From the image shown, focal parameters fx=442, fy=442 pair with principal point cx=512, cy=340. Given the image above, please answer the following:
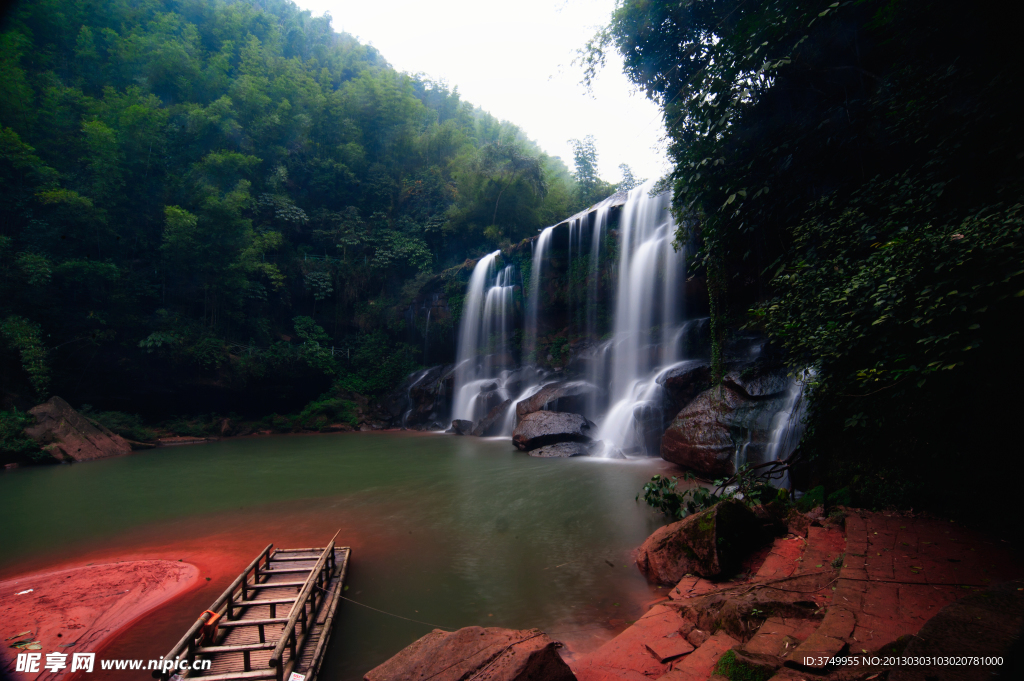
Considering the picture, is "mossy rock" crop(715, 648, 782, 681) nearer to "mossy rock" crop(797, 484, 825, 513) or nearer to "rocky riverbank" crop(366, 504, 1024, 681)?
"rocky riverbank" crop(366, 504, 1024, 681)

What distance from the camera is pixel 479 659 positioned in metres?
2.85

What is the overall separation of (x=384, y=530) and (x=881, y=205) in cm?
771

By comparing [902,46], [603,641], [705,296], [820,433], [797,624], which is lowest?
[603,641]

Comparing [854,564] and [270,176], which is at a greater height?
[270,176]

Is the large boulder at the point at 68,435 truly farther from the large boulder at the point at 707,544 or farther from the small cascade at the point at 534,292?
the large boulder at the point at 707,544

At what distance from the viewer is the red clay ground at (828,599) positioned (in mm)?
2365

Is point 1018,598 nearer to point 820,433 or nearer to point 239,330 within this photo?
point 820,433

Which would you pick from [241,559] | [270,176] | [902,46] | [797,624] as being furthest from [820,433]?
[270,176]

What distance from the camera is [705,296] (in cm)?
1274

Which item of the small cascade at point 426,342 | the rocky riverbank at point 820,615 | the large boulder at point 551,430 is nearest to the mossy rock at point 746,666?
the rocky riverbank at point 820,615

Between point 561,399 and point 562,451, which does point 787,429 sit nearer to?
point 562,451

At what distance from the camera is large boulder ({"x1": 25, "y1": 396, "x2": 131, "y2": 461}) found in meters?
12.8

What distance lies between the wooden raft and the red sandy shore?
3.53 feet

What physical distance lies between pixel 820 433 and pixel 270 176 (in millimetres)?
25777
